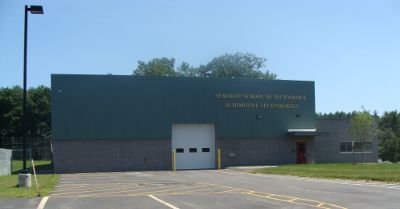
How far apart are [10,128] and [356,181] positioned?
59.8 m

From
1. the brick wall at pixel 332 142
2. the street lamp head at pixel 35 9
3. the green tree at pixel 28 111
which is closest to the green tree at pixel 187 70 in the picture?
the green tree at pixel 28 111

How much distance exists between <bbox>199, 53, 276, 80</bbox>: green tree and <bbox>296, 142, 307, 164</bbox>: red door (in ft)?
146

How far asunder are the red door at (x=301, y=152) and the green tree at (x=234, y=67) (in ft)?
146

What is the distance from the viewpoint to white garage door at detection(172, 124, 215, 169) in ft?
133

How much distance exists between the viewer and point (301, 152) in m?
43.9

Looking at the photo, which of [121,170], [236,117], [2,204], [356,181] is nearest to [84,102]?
[121,170]

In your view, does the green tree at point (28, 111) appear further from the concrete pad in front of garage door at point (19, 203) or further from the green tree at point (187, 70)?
the concrete pad in front of garage door at point (19, 203)

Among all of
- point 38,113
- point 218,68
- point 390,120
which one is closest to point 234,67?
point 218,68

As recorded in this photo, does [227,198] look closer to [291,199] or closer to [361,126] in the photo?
[291,199]

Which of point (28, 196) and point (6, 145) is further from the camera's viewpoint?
point (6, 145)

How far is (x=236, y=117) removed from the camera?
41.6m

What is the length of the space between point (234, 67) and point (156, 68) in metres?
12.6

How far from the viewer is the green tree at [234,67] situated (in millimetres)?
88438

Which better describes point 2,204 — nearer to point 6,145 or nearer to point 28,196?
point 28,196
